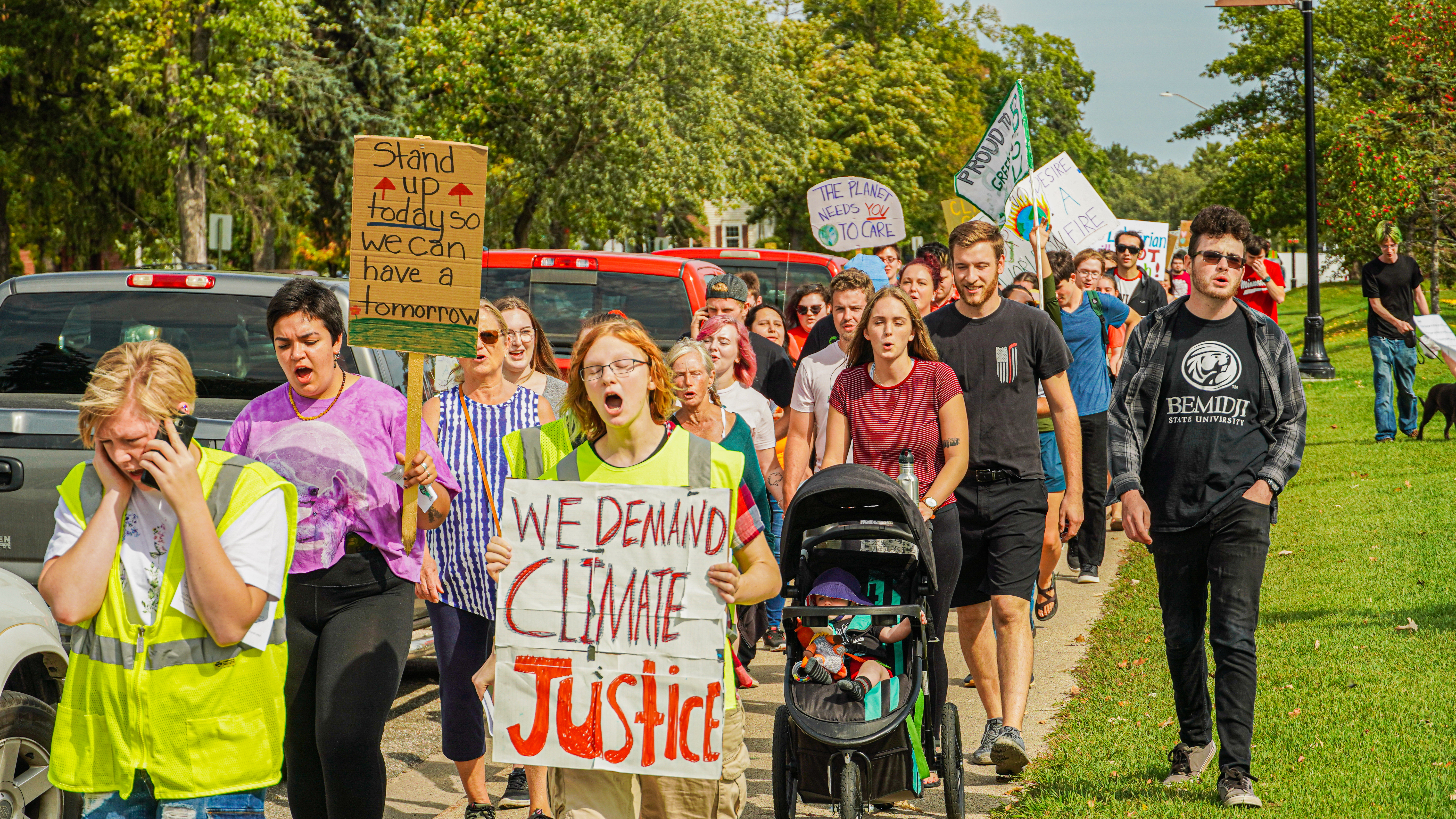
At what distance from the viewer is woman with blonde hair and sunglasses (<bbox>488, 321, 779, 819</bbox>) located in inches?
149

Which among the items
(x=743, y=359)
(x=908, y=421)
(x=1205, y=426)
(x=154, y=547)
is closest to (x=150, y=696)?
(x=154, y=547)

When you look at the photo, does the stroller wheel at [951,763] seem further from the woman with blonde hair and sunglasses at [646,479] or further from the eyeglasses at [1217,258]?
the eyeglasses at [1217,258]

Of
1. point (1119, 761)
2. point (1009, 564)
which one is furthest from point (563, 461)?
point (1119, 761)

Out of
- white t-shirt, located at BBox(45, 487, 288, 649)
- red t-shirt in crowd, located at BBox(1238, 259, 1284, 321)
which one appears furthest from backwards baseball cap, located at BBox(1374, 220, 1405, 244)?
white t-shirt, located at BBox(45, 487, 288, 649)

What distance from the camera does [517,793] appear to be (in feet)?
18.8

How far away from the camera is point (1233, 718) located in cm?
516

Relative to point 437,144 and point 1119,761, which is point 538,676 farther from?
point 1119,761

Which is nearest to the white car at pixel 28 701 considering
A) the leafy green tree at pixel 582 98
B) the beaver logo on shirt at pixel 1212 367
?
the beaver logo on shirt at pixel 1212 367

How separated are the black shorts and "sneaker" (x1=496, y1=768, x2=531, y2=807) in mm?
1896

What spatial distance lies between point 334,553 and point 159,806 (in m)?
0.96

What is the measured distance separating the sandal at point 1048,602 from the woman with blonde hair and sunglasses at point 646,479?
12.8 feet

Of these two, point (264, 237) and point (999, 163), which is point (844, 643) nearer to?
point (999, 163)

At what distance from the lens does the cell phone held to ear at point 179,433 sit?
3.42 m

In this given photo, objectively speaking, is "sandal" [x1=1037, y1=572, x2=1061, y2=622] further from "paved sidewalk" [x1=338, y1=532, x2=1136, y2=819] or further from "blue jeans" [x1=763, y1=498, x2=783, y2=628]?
"blue jeans" [x1=763, y1=498, x2=783, y2=628]
